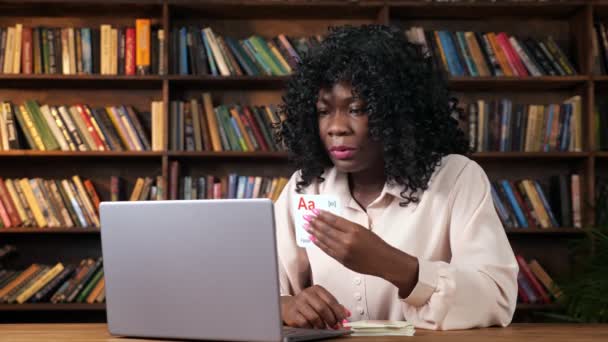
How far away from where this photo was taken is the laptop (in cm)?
109

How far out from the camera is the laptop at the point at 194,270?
3.58 ft

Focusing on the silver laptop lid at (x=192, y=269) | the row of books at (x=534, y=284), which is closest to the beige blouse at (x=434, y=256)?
the silver laptop lid at (x=192, y=269)

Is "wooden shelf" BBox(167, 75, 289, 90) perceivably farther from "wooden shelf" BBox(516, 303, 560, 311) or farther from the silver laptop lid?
the silver laptop lid

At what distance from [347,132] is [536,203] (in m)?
1.97

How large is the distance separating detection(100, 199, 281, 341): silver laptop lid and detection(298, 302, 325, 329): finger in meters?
0.26

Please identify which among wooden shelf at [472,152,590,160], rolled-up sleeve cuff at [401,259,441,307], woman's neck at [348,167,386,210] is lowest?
rolled-up sleeve cuff at [401,259,441,307]

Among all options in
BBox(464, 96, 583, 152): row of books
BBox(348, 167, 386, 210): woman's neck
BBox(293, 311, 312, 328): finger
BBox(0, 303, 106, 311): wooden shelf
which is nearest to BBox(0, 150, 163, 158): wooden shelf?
BBox(0, 303, 106, 311): wooden shelf

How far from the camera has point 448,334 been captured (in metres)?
1.38

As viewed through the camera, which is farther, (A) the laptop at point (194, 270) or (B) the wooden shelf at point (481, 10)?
(B) the wooden shelf at point (481, 10)

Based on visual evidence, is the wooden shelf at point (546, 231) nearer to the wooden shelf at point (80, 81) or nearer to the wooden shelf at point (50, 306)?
the wooden shelf at point (80, 81)

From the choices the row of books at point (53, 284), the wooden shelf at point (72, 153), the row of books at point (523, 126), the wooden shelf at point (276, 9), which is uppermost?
the wooden shelf at point (276, 9)

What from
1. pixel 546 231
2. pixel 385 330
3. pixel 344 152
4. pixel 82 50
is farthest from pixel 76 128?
pixel 385 330

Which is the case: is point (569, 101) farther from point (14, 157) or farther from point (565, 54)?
point (14, 157)

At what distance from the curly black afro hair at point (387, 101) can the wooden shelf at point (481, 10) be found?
63.2 inches
